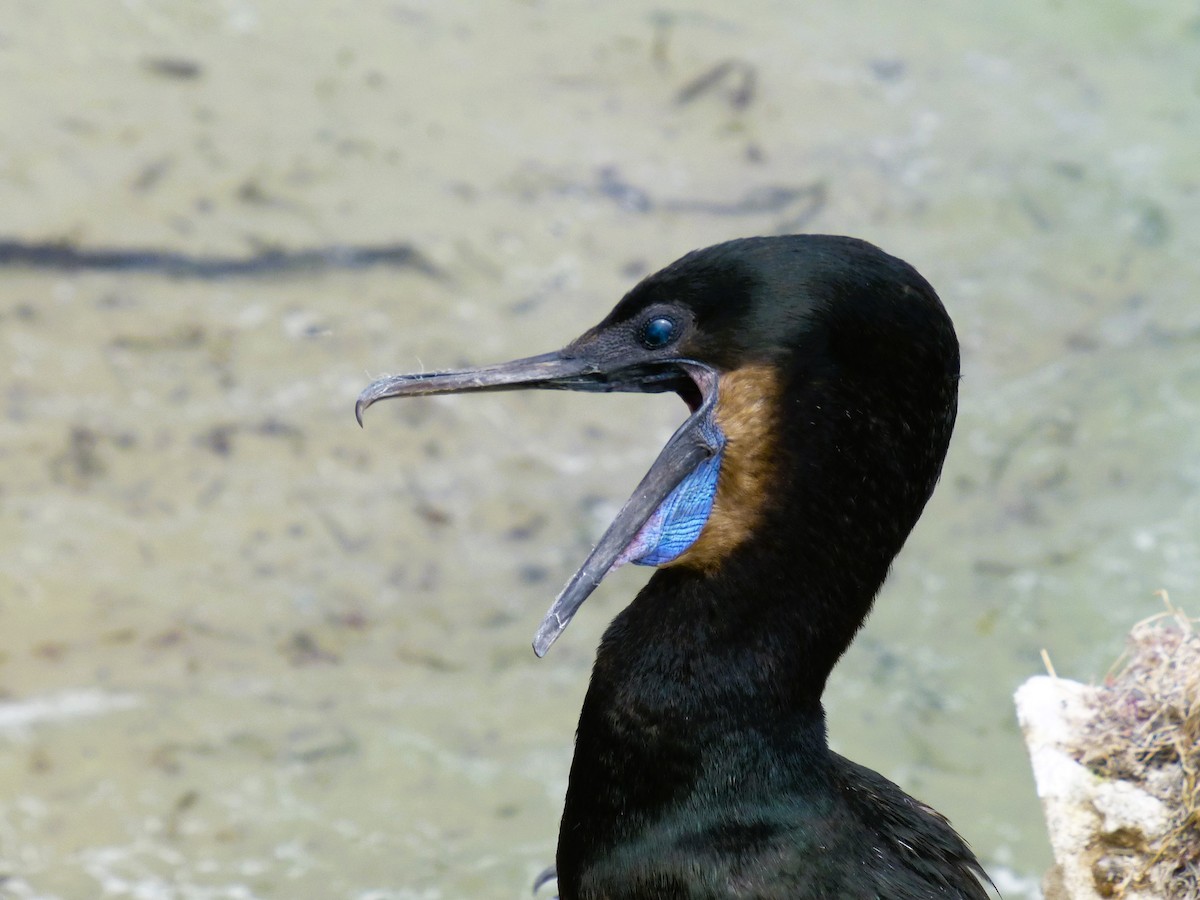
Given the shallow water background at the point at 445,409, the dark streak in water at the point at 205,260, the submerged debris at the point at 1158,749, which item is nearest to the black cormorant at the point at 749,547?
the submerged debris at the point at 1158,749

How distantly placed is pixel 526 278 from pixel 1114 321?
238cm

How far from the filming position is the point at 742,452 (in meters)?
2.04

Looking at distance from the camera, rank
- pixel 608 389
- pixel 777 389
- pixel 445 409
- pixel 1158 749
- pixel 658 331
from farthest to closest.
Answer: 1. pixel 445 409
2. pixel 1158 749
3. pixel 608 389
4. pixel 658 331
5. pixel 777 389

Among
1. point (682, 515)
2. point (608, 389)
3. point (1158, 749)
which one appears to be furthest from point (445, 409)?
point (682, 515)

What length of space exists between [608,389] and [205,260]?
3.22m

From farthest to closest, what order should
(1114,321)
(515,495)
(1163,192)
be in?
1. (1163,192)
2. (1114,321)
3. (515,495)

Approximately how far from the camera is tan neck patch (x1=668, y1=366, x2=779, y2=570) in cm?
203

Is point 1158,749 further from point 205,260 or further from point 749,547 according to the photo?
point 205,260

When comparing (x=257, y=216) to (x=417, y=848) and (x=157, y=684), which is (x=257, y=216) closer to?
(x=157, y=684)

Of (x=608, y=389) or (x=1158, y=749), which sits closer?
(x=608, y=389)

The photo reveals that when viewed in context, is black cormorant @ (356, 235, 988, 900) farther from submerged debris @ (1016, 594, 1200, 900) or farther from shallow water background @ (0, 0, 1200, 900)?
shallow water background @ (0, 0, 1200, 900)

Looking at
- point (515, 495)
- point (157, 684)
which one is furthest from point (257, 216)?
point (157, 684)

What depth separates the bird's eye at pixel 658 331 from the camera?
2.12m

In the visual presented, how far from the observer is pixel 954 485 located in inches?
206
